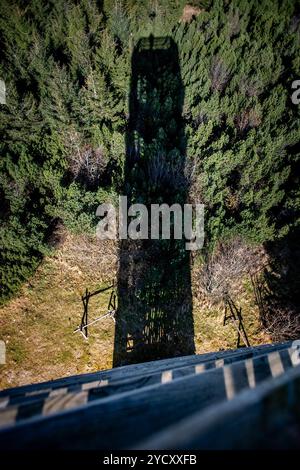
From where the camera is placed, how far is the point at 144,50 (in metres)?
11.2

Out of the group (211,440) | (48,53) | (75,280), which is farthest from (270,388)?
(48,53)

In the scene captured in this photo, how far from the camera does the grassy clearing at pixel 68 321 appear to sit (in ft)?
21.5

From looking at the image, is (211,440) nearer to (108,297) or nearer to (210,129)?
(108,297)

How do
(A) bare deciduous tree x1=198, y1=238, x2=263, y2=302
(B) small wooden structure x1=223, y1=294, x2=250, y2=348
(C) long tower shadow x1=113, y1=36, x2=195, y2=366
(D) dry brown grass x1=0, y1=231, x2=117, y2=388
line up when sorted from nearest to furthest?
(D) dry brown grass x1=0, y1=231, x2=117, y2=388 → (C) long tower shadow x1=113, y1=36, x2=195, y2=366 → (B) small wooden structure x1=223, y1=294, x2=250, y2=348 → (A) bare deciduous tree x1=198, y1=238, x2=263, y2=302

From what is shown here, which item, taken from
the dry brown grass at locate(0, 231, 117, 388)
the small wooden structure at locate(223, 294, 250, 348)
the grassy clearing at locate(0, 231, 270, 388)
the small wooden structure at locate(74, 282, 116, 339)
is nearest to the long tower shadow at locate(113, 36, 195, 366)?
the small wooden structure at locate(74, 282, 116, 339)

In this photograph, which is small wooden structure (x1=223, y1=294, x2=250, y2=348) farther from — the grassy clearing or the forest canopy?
the forest canopy

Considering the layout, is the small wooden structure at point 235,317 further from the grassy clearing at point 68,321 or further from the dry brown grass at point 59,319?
the dry brown grass at point 59,319

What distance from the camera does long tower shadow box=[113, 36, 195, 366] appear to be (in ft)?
22.3

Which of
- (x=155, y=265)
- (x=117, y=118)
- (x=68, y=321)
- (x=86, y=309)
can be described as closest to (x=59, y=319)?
(x=68, y=321)

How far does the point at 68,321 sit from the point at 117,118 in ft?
20.8

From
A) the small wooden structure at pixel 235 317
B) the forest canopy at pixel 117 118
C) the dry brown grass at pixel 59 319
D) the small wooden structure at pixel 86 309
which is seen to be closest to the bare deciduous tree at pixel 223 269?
the small wooden structure at pixel 235 317

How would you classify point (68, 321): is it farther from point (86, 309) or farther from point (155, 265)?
point (155, 265)

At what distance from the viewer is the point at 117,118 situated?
834 cm

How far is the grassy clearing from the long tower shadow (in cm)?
35
